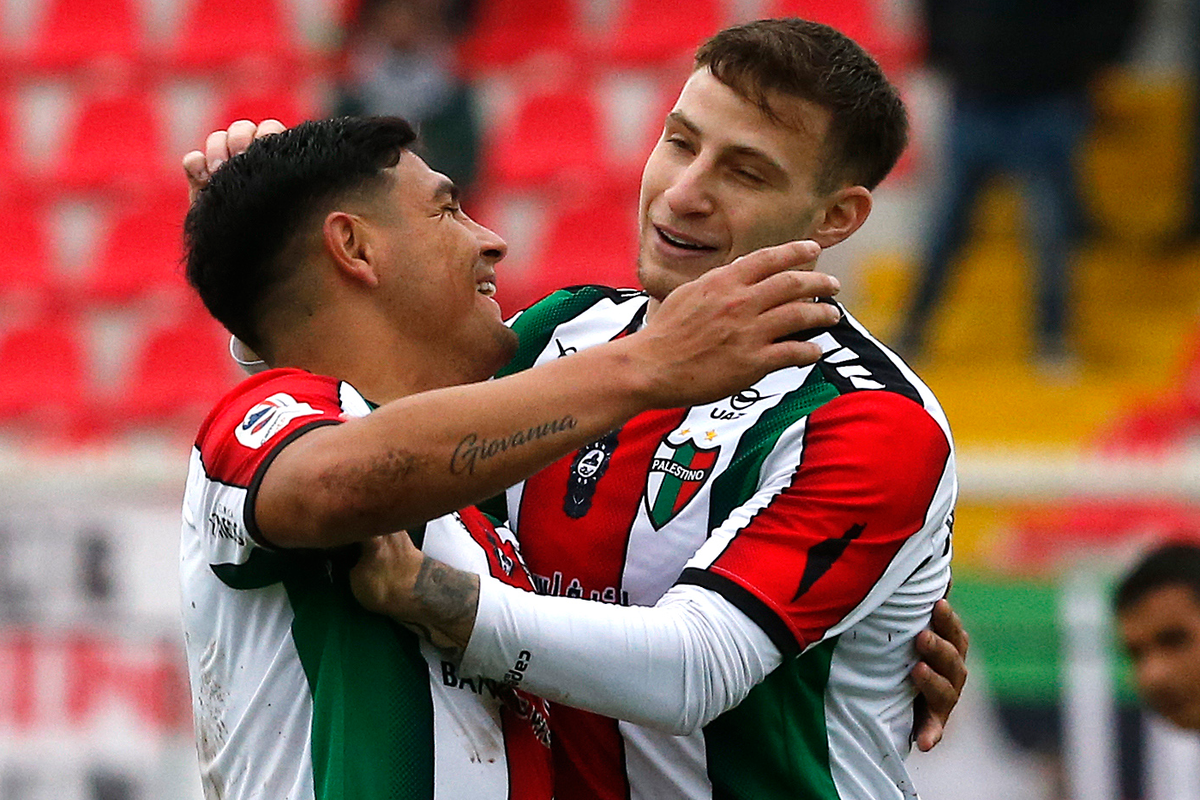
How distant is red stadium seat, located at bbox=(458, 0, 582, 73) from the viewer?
32.1ft

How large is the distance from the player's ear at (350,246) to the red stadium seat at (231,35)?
24.5 feet

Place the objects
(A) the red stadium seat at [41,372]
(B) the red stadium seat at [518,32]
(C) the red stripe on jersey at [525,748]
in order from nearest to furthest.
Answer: (C) the red stripe on jersey at [525,748] → (A) the red stadium seat at [41,372] → (B) the red stadium seat at [518,32]

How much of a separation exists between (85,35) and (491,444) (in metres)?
8.87

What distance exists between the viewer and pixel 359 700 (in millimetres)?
2643

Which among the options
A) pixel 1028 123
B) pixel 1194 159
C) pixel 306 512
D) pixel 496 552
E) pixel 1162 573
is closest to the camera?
pixel 306 512

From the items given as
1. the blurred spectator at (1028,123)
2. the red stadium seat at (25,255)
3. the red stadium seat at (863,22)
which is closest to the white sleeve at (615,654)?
the blurred spectator at (1028,123)

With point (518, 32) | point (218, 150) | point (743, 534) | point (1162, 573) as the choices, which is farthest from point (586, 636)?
point (518, 32)

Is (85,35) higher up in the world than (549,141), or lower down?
higher up

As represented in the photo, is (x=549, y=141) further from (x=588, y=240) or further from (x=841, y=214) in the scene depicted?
(x=841, y=214)

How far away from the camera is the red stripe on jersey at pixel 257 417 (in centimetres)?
255

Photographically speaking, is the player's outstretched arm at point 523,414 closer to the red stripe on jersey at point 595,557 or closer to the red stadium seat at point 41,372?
the red stripe on jersey at point 595,557

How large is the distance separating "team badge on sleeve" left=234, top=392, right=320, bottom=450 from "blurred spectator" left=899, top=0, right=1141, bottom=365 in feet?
17.7

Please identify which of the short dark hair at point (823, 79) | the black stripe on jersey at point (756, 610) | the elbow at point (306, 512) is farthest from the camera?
the short dark hair at point (823, 79)

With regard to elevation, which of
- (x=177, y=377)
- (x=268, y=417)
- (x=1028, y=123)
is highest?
(x=1028, y=123)
